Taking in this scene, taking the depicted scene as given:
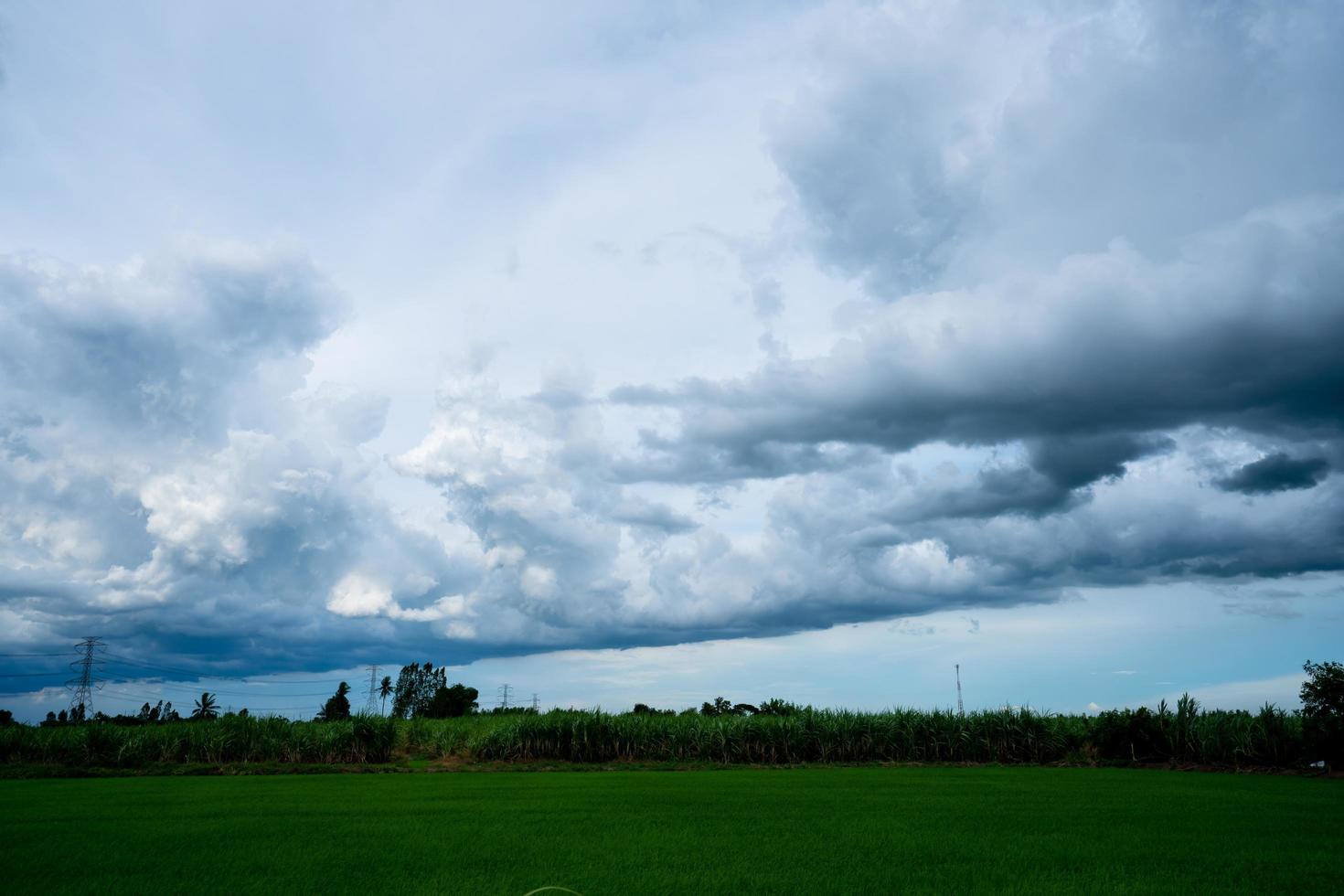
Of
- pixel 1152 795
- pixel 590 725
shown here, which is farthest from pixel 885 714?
pixel 1152 795

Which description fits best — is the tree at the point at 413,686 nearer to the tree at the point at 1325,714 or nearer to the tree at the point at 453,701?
the tree at the point at 453,701

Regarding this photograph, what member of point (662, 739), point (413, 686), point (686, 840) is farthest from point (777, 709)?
point (413, 686)

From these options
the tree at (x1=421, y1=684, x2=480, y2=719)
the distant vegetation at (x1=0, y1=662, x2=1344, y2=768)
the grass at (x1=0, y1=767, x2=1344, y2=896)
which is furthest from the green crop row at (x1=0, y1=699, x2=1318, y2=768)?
the tree at (x1=421, y1=684, x2=480, y2=719)

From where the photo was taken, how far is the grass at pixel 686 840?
719 cm

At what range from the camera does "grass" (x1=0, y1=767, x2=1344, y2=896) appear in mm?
7191

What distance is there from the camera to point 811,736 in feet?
94.8

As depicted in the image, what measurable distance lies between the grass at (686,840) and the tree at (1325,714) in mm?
5484

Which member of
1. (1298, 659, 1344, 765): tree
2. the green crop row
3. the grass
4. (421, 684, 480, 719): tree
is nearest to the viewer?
the grass

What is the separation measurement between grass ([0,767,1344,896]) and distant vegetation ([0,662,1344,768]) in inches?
348

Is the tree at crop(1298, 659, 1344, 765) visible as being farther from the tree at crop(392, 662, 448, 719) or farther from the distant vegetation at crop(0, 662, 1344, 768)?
the tree at crop(392, 662, 448, 719)

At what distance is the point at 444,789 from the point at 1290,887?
1451cm

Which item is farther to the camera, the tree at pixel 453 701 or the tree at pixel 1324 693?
the tree at pixel 453 701

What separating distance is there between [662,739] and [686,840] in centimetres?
2153

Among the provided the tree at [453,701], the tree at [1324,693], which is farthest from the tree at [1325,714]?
the tree at [453,701]
